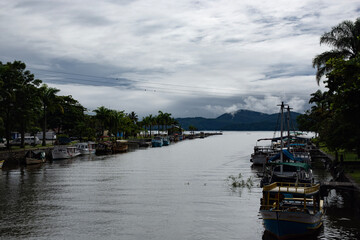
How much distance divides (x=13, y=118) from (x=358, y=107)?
65.6 m

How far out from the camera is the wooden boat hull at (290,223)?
69.6 ft

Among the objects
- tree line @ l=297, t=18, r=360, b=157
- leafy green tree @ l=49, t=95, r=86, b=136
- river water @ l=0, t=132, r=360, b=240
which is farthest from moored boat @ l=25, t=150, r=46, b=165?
leafy green tree @ l=49, t=95, r=86, b=136

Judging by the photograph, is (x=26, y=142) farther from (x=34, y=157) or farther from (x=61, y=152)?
(x=34, y=157)

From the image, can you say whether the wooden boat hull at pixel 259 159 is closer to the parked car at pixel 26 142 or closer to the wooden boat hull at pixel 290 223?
the wooden boat hull at pixel 290 223

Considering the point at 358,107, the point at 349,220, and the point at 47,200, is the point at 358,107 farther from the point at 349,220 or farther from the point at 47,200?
the point at 47,200

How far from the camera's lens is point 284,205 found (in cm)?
2384

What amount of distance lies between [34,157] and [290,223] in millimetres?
59051

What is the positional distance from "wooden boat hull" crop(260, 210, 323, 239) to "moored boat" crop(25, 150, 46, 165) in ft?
180

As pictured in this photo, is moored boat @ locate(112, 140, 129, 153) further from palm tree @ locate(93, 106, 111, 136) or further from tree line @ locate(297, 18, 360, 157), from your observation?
tree line @ locate(297, 18, 360, 157)

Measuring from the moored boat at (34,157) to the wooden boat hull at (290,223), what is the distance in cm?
5497

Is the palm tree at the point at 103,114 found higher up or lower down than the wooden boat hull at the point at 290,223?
higher up

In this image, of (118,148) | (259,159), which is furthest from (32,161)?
(259,159)

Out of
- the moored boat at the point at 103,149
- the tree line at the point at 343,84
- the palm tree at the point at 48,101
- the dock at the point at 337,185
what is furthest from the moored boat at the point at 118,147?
the dock at the point at 337,185

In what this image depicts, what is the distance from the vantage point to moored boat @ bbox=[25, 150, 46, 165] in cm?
6575
